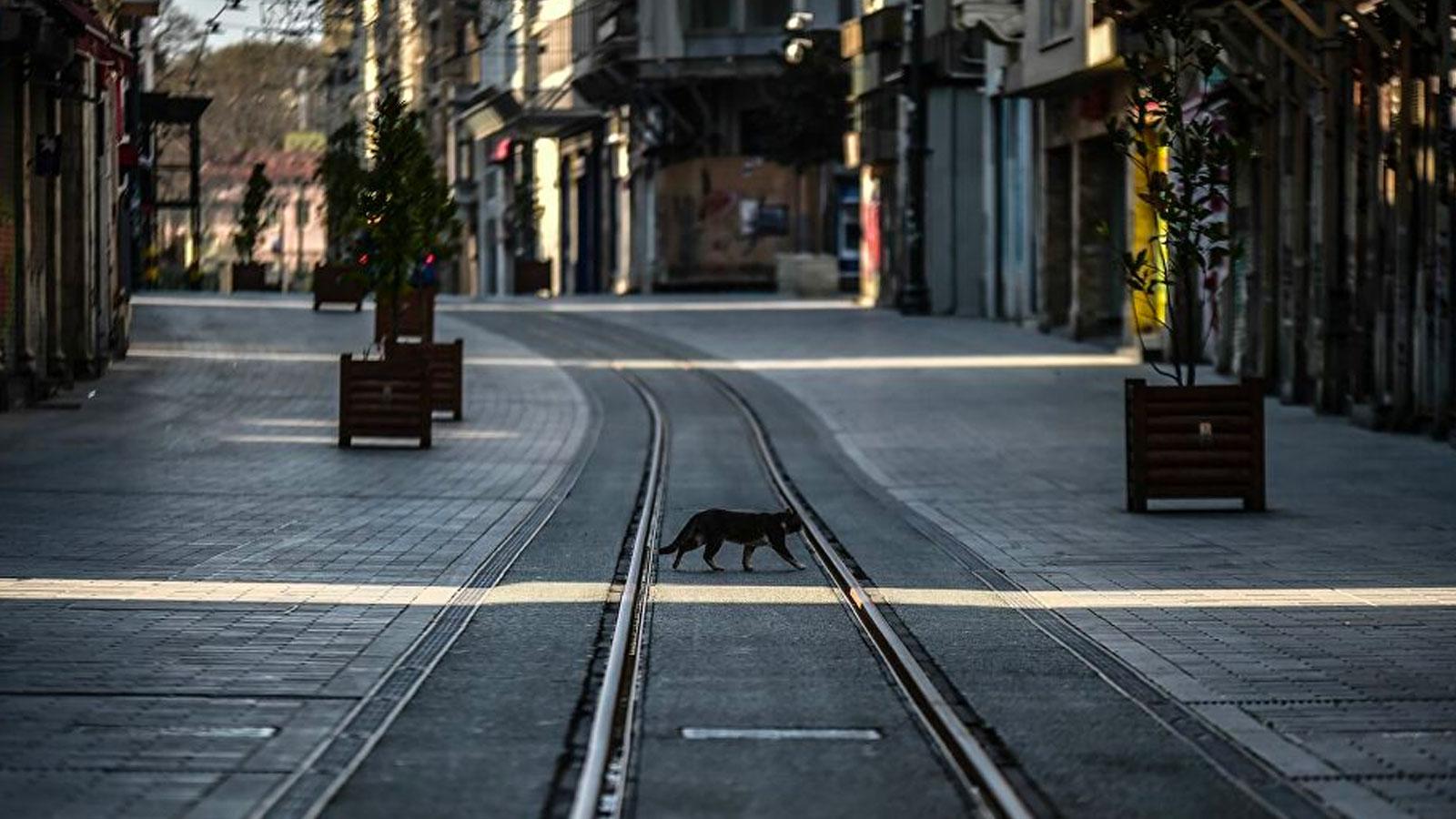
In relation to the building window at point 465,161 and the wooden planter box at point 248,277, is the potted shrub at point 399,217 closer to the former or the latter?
the wooden planter box at point 248,277

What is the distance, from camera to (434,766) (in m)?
8.42

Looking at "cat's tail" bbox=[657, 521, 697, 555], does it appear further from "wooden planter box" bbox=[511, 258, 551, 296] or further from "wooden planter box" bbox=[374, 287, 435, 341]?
"wooden planter box" bbox=[511, 258, 551, 296]

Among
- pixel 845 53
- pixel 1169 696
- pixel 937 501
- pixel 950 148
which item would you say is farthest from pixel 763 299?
pixel 1169 696

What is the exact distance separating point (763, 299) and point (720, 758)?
178ft

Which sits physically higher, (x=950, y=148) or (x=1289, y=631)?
(x=950, y=148)

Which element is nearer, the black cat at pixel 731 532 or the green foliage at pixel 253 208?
the black cat at pixel 731 532

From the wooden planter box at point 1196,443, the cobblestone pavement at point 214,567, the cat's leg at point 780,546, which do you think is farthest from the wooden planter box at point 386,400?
the cat's leg at point 780,546

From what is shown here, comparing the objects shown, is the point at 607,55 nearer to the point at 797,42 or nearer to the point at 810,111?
the point at 810,111

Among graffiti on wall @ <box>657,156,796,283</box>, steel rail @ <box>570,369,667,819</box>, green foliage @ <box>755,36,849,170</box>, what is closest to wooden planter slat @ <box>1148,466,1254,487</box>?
steel rail @ <box>570,369,667,819</box>

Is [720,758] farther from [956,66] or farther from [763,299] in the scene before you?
[763,299]

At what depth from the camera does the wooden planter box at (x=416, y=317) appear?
1422 inches

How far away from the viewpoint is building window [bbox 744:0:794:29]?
2766 inches

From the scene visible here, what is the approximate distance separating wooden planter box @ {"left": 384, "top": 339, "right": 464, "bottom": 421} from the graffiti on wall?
145 ft

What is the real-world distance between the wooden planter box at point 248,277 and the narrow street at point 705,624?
1613 inches
